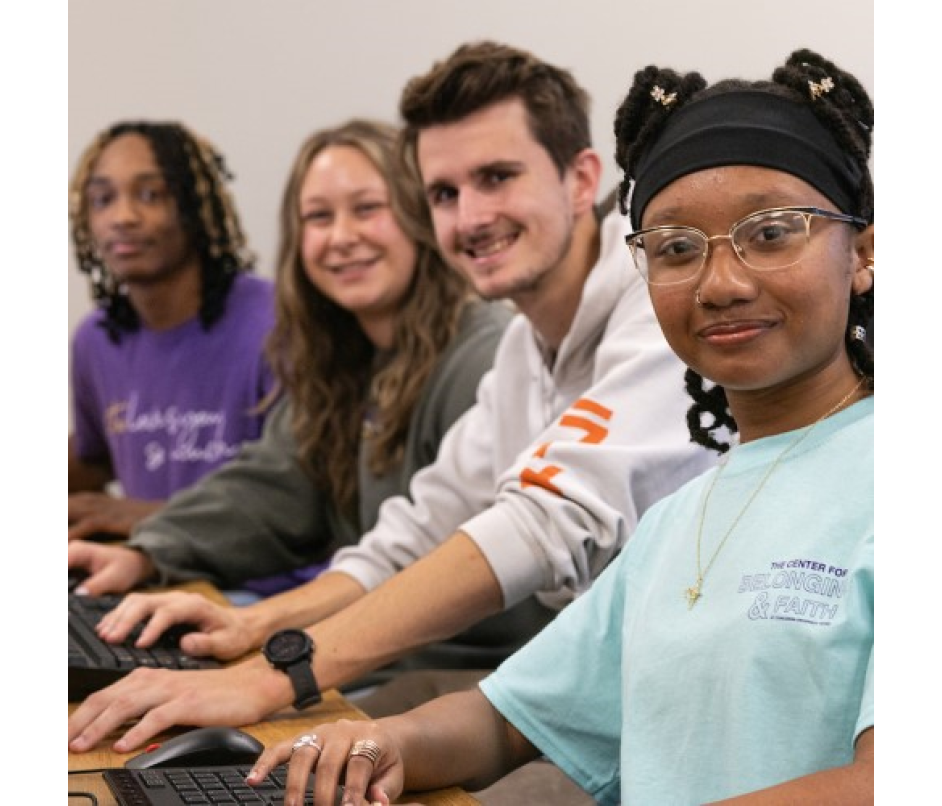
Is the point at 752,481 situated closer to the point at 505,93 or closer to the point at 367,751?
the point at 367,751

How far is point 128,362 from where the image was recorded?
303 cm

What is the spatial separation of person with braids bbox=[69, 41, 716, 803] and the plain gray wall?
91mm

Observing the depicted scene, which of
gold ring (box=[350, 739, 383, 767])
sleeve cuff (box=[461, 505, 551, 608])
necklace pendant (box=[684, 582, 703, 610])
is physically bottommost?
gold ring (box=[350, 739, 383, 767])

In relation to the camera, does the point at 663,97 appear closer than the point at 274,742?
Yes

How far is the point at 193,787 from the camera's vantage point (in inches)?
42.6

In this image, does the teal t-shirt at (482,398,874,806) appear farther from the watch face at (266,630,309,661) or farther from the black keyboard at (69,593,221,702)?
the black keyboard at (69,593,221,702)

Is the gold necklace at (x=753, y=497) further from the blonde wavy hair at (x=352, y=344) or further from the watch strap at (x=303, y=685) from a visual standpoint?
the blonde wavy hair at (x=352, y=344)

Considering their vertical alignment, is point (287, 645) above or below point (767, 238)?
below

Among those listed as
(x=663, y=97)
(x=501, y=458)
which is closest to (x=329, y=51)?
(x=501, y=458)

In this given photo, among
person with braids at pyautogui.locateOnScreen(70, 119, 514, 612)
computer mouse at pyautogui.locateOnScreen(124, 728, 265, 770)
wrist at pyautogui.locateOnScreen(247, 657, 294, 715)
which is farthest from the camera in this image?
person with braids at pyautogui.locateOnScreen(70, 119, 514, 612)

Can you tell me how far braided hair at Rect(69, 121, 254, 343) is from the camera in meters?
3.04

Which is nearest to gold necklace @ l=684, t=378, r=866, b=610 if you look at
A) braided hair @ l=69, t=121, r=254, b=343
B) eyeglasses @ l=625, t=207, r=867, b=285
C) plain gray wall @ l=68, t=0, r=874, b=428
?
eyeglasses @ l=625, t=207, r=867, b=285

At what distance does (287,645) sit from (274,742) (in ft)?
0.58
